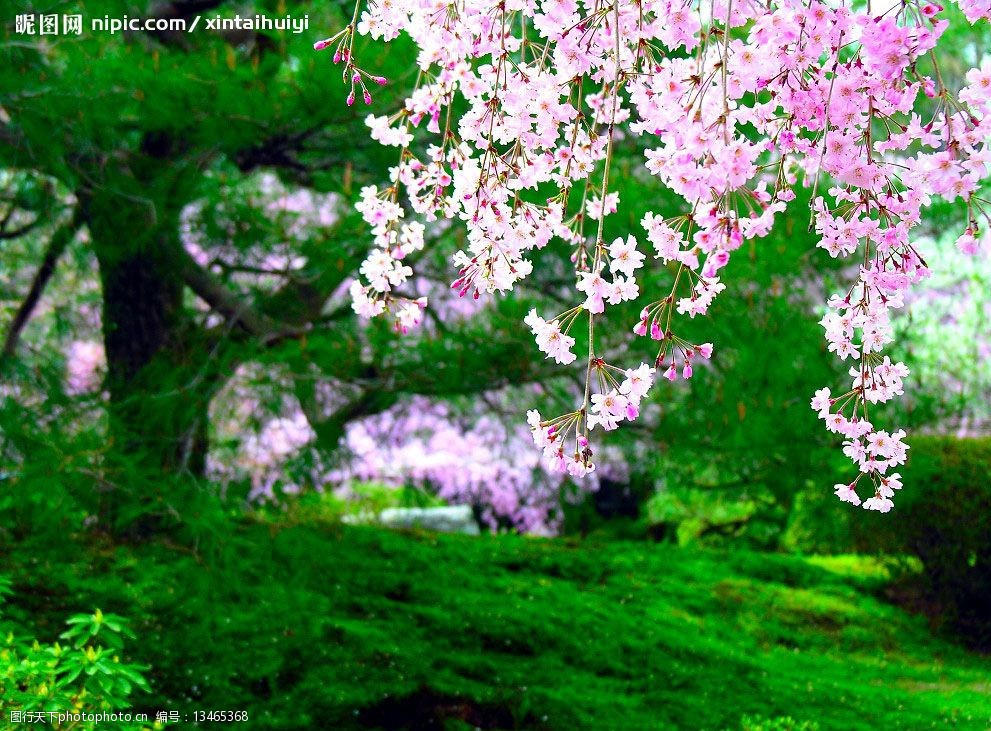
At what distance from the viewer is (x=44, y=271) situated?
3.84 m

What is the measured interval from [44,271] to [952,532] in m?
3.86

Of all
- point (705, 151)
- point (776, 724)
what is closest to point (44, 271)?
point (776, 724)

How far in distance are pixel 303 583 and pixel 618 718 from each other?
121cm

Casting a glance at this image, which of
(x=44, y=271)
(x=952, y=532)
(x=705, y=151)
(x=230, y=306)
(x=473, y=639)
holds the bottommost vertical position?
(x=473, y=639)

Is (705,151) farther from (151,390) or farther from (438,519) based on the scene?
(438,519)

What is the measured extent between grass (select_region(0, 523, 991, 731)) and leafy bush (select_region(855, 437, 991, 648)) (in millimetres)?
204

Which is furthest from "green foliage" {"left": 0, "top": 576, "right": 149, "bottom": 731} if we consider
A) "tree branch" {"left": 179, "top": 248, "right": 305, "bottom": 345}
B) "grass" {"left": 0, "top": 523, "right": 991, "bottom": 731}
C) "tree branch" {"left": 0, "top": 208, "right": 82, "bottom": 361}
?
"tree branch" {"left": 0, "top": 208, "right": 82, "bottom": 361}

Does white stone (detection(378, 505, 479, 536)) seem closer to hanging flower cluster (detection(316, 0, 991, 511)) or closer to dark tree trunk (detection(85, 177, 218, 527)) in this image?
dark tree trunk (detection(85, 177, 218, 527))

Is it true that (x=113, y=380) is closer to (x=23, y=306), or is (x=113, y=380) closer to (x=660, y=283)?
(x=23, y=306)

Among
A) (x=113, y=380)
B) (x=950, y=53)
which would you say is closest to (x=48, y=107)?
(x=113, y=380)

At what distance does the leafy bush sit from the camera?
4.33 m

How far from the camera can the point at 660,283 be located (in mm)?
2865

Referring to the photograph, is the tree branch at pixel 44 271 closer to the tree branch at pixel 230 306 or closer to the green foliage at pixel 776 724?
the tree branch at pixel 230 306

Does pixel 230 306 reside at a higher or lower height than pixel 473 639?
higher
